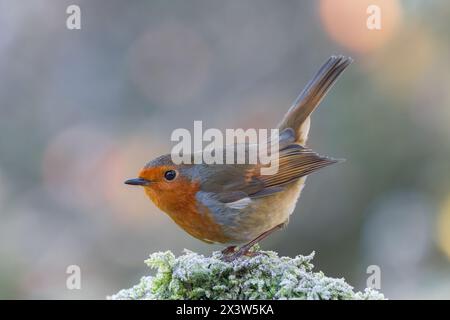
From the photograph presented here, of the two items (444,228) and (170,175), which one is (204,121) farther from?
(170,175)

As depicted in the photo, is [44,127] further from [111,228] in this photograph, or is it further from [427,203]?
[427,203]

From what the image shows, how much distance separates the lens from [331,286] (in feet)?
9.76

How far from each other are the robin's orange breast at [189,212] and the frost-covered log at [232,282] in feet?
2.21

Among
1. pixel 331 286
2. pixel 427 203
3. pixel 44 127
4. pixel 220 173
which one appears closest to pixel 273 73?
pixel 427 203

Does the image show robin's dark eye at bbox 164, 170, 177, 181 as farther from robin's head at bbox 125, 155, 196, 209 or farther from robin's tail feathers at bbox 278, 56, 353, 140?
robin's tail feathers at bbox 278, 56, 353, 140

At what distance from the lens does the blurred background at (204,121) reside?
6711mm

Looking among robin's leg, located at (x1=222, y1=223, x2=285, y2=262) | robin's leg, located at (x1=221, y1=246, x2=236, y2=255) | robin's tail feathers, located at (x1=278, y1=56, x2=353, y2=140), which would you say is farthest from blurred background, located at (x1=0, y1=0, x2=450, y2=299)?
robin's leg, located at (x1=222, y1=223, x2=285, y2=262)

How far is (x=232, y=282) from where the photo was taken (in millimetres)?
3145

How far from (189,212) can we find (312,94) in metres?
1.69

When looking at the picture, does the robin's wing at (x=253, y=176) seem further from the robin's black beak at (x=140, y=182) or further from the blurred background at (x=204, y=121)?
the blurred background at (x=204, y=121)

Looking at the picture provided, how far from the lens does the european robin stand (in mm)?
3986

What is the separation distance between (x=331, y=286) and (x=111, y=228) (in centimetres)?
473

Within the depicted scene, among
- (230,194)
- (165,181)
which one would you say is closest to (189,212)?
(165,181)

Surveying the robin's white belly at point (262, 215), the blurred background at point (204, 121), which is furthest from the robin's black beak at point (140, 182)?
the blurred background at point (204, 121)
